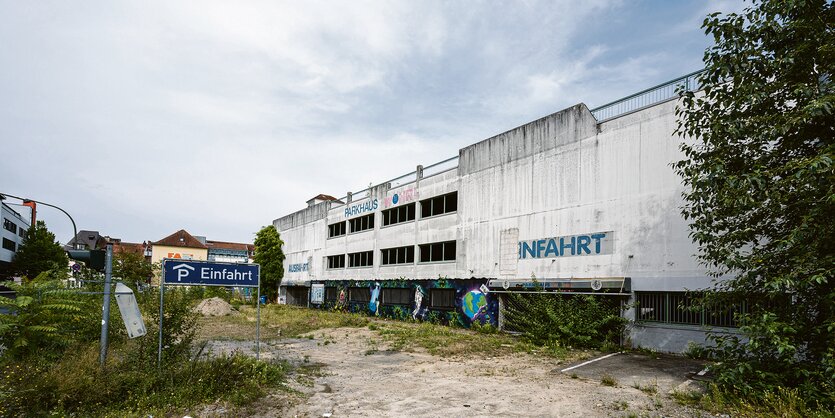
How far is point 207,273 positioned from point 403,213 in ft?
69.2

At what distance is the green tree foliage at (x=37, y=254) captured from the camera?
190 ft

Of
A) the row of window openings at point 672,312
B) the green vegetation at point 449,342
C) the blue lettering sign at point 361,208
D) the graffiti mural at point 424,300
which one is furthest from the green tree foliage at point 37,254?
the row of window openings at point 672,312

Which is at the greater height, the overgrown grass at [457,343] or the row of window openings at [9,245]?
the row of window openings at [9,245]

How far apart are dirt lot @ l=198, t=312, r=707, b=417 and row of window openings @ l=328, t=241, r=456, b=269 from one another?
11.0 metres

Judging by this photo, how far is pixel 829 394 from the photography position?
25.0 feet

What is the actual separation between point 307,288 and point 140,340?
111ft

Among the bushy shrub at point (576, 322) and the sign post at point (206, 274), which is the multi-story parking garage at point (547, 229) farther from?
the sign post at point (206, 274)

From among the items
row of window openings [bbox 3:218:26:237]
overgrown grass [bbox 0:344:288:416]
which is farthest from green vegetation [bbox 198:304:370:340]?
row of window openings [bbox 3:218:26:237]

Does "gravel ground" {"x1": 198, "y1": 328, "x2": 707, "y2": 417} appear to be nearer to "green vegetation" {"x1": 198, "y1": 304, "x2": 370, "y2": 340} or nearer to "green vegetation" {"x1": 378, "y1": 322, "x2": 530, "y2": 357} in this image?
"green vegetation" {"x1": 378, "y1": 322, "x2": 530, "y2": 357}

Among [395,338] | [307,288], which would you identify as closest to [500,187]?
[395,338]

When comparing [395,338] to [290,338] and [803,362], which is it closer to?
[290,338]

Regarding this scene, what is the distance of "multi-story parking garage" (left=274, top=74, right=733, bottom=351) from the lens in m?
16.6

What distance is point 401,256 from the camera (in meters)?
31.1

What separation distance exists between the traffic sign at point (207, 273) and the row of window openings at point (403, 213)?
55.5 ft
